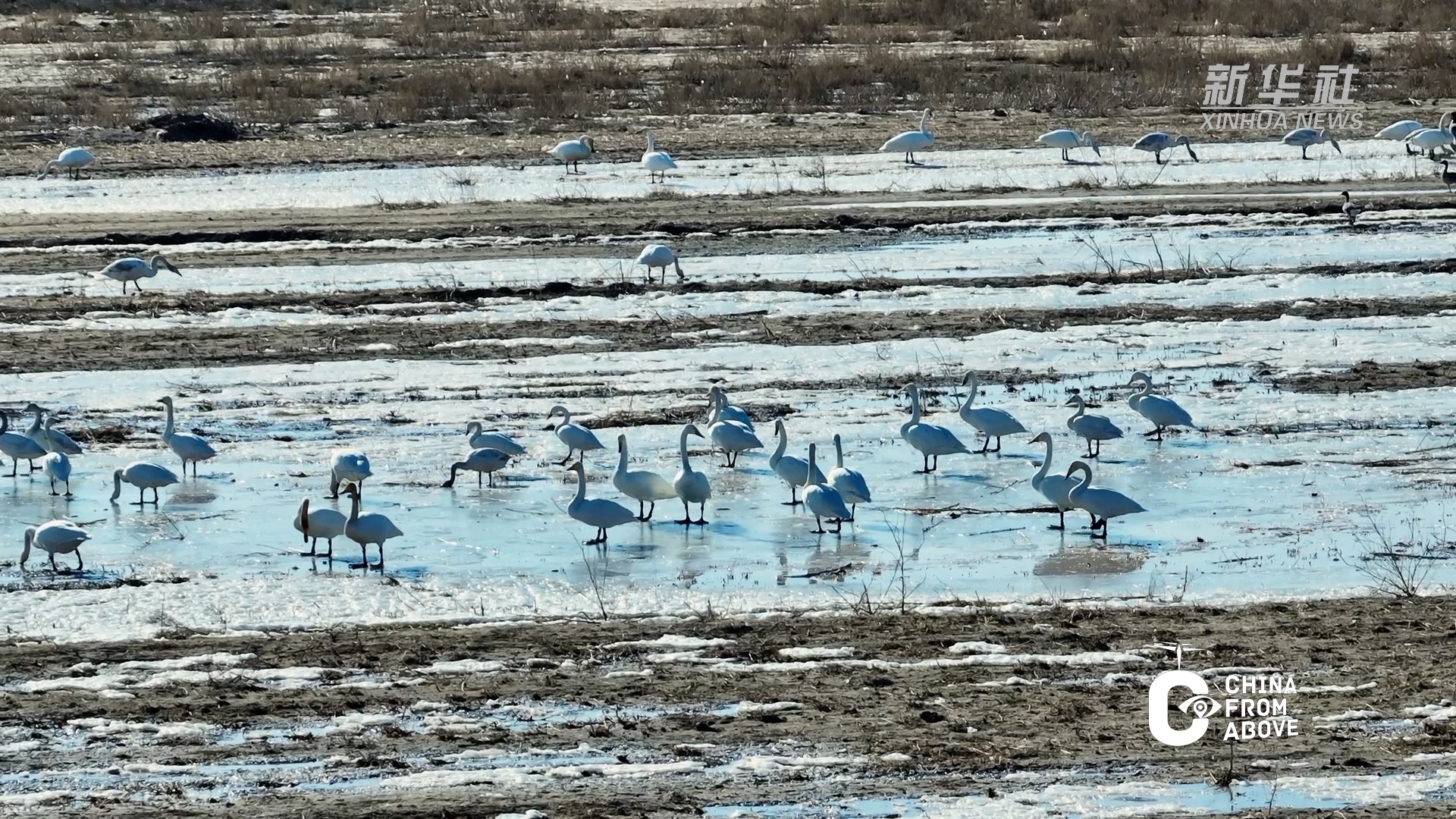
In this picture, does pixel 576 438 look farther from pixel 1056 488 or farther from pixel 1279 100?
pixel 1279 100

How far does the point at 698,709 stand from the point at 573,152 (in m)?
18.5

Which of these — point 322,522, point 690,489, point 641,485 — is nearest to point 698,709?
point 322,522

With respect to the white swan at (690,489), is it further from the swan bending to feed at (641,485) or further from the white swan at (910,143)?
the white swan at (910,143)

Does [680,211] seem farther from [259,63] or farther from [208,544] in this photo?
Answer: [259,63]

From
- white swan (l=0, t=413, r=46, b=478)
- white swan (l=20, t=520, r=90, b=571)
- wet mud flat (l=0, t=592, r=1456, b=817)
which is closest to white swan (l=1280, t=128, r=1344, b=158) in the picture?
wet mud flat (l=0, t=592, r=1456, b=817)

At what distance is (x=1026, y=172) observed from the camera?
25.5 meters

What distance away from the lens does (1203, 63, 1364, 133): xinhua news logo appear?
29.9 m

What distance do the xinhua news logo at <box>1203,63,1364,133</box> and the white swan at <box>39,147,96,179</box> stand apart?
16276mm

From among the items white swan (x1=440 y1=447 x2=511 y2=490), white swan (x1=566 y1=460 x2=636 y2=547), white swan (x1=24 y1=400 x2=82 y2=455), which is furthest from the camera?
white swan (x1=24 y1=400 x2=82 y2=455)

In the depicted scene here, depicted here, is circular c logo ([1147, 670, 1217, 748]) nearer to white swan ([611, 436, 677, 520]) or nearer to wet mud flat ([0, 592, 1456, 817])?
wet mud flat ([0, 592, 1456, 817])

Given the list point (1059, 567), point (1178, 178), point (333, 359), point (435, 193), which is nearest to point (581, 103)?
point (435, 193)

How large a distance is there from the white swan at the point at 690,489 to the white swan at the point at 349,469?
1.96 m

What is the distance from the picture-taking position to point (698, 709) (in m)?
7.96

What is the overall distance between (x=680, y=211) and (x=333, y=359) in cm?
741
